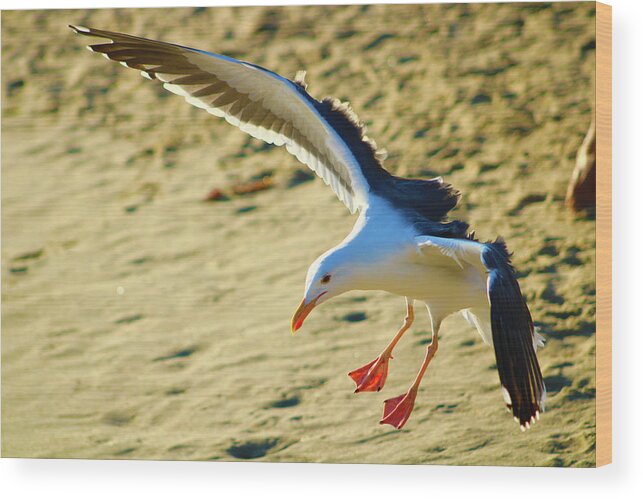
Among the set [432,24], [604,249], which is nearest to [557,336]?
[604,249]

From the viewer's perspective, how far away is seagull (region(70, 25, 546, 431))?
454cm

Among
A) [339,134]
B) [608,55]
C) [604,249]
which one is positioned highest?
[608,55]

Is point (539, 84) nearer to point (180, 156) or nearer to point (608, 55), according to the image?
point (608, 55)

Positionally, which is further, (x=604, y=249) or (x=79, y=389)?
(x=79, y=389)

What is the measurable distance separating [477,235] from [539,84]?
54 centimetres

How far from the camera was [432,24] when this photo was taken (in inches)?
183

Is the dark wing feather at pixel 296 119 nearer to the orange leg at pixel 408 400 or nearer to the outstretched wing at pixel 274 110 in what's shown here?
the outstretched wing at pixel 274 110

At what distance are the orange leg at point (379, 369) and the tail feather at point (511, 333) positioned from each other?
1.46 ft

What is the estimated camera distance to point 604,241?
455 centimetres

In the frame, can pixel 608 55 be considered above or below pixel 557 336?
above

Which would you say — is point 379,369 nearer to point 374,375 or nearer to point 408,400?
point 374,375

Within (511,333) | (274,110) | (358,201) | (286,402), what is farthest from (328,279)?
(511,333)

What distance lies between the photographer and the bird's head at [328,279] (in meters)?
4.57

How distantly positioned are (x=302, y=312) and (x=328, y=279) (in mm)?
157
